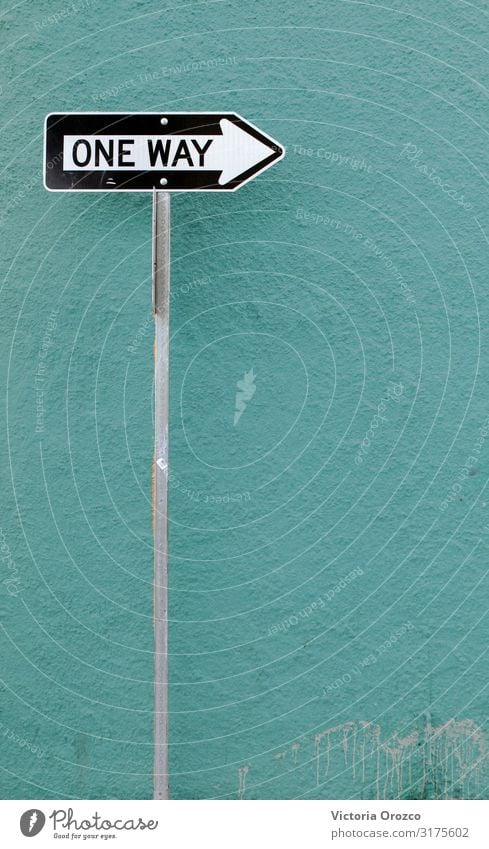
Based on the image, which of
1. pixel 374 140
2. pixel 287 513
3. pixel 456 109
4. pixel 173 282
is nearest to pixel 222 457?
pixel 287 513

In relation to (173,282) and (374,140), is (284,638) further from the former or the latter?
(374,140)

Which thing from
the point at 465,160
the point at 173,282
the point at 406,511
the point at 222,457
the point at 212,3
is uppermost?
the point at 212,3

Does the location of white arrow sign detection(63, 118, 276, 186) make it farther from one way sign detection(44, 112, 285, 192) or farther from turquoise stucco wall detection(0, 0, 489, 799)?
turquoise stucco wall detection(0, 0, 489, 799)

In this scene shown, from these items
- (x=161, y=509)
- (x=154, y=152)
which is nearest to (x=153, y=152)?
(x=154, y=152)

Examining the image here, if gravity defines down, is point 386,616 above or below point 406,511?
below

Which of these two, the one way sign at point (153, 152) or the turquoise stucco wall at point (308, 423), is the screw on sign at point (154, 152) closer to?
the one way sign at point (153, 152)

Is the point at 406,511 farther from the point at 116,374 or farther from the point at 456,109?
the point at 456,109

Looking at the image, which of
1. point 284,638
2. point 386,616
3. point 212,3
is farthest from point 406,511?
point 212,3
